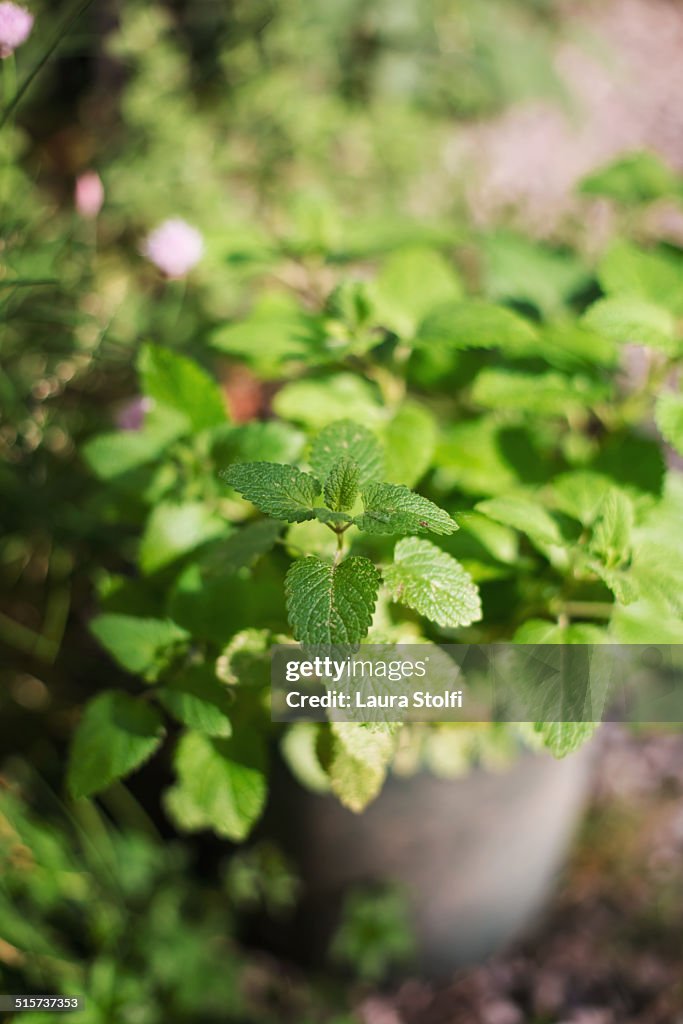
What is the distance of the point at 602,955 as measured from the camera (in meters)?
1.34

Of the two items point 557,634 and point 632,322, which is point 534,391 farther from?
point 557,634

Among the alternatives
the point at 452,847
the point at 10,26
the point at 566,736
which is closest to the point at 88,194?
the point at 10,26

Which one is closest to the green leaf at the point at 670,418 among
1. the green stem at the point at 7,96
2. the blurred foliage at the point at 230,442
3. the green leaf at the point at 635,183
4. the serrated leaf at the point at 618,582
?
the blurred foliage at the point at 230,442

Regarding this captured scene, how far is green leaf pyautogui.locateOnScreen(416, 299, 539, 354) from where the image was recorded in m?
0.67

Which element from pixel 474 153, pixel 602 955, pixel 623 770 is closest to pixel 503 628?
pixel 602 955

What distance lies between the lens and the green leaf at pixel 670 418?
617mm

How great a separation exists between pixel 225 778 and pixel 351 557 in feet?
0.74

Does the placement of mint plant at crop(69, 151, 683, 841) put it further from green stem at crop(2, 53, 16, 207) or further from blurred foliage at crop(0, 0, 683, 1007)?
green stem at crop(2, 53, 16, 207)

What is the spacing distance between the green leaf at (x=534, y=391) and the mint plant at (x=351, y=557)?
0.63 ft

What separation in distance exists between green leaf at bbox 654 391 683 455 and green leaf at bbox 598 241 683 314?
0.12 meters

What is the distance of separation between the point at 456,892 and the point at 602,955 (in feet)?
1.33

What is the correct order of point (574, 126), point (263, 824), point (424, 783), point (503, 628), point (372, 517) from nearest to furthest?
1. point (372, 517)
2. point (503, 628)
3. point (424, 783)
4. point (263, 824)
5. point (574, 126)

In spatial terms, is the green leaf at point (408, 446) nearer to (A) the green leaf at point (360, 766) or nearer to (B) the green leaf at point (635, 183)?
(A) the green leaf at point (360, 766)

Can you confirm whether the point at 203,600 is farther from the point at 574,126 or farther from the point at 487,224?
the point at 574,126
